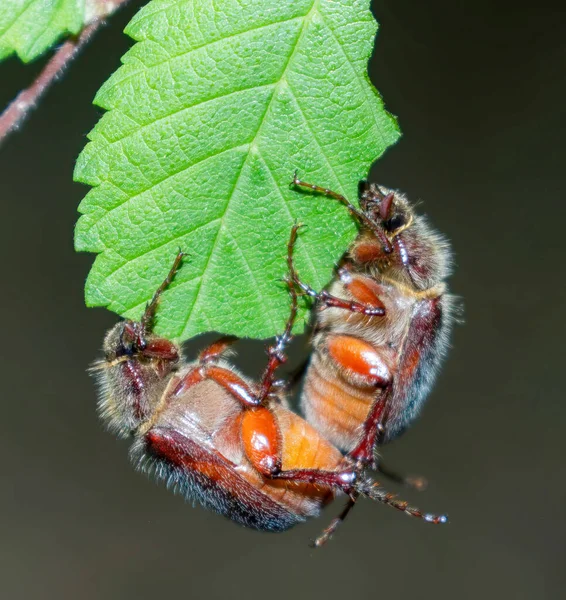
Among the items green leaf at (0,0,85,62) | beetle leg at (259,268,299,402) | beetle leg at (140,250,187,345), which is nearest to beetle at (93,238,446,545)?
beetle leg at (259,268,299,402)

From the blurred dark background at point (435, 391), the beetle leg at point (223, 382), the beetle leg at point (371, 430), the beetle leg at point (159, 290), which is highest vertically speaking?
the beetle leg at point (159, 290)

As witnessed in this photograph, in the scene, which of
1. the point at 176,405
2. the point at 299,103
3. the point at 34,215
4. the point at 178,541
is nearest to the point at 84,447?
the point at 178,541

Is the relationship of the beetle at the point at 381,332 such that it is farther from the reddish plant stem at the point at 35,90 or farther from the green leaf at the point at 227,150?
the reddish plant stem at the point at 35,90

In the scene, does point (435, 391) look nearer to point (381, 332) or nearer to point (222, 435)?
point (381, 332)

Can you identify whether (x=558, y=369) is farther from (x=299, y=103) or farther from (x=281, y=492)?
(x=299, y=103)

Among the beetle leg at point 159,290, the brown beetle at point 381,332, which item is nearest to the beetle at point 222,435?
the brown beetle at point 381,332

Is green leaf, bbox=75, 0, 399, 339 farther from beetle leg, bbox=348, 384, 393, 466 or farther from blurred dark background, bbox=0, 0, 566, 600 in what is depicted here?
blurred dark background, bbox=0, 0, 566, 600
